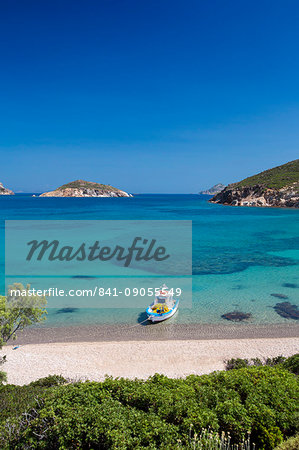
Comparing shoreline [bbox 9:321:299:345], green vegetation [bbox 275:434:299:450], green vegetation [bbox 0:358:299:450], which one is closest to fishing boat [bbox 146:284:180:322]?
shoreline [bbox 9:321:299:345]

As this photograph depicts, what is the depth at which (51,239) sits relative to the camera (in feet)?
150

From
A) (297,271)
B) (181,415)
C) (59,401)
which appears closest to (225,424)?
(181,415)

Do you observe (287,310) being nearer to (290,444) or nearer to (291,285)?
(291,285)

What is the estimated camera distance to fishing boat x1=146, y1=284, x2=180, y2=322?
17000 mm

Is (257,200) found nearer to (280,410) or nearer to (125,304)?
(125,304)

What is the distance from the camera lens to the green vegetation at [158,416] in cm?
575

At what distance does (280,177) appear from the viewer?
4500 inches

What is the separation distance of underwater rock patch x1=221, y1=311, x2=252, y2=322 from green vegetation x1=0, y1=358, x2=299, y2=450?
1001 centimetres

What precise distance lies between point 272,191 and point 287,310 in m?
95.0

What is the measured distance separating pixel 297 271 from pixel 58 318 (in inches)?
890

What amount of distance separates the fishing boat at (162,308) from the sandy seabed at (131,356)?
2.21 m

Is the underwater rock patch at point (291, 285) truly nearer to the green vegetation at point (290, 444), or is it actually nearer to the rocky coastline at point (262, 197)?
the green vegetation at point (290, 444)

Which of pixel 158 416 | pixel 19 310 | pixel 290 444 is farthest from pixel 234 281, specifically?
pixel 158 416

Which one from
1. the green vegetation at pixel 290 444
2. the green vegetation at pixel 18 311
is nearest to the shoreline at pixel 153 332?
the green vegetation at pixel 18 311
